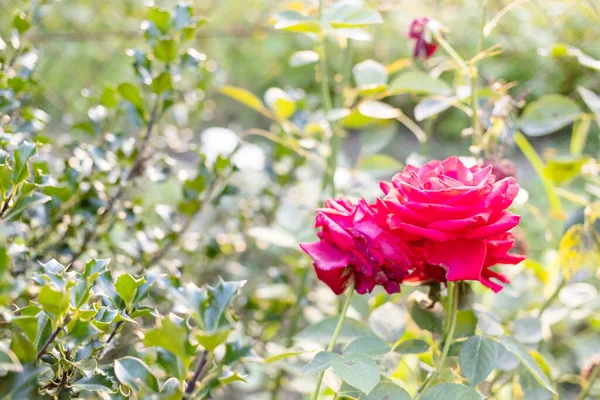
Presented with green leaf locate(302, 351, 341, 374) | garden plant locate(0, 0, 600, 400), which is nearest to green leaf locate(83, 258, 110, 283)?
garden plant locate(0, 0, 600, 400)

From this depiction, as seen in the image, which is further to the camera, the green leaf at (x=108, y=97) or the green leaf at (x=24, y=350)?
the green leaf at (x=108, y=97)

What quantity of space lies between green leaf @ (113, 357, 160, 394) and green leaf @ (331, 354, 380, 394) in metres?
0.15

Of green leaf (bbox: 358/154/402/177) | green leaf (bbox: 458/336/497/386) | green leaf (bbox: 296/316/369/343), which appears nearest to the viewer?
green leaf (bbox: 458/336/497/386)

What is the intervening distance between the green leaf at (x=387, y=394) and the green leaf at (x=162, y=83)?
0.50 metres

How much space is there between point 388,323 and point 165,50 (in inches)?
18.8

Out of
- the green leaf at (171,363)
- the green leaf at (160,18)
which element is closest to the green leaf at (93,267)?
the green leaf at (171,363)

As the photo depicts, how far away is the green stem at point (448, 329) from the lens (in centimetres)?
59

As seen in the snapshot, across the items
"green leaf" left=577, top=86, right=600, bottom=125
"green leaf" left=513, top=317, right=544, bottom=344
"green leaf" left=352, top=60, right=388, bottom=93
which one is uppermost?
"green leaf" left=352, top=60, right=388, bottom=93

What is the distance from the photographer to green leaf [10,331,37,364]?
1.36 feet

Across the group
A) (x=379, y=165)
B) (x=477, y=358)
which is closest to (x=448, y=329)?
(x=477, y=358)

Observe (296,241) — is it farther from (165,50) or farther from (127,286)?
(127,286)

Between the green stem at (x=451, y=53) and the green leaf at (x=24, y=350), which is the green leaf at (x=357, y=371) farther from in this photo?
the green stem at (x=451, y=53)

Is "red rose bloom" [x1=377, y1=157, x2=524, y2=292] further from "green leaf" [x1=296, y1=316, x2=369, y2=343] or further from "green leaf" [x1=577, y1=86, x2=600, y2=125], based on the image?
"green leaf" [x1=577, y1=86, x2=600, y2=125]

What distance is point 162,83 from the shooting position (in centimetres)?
81
